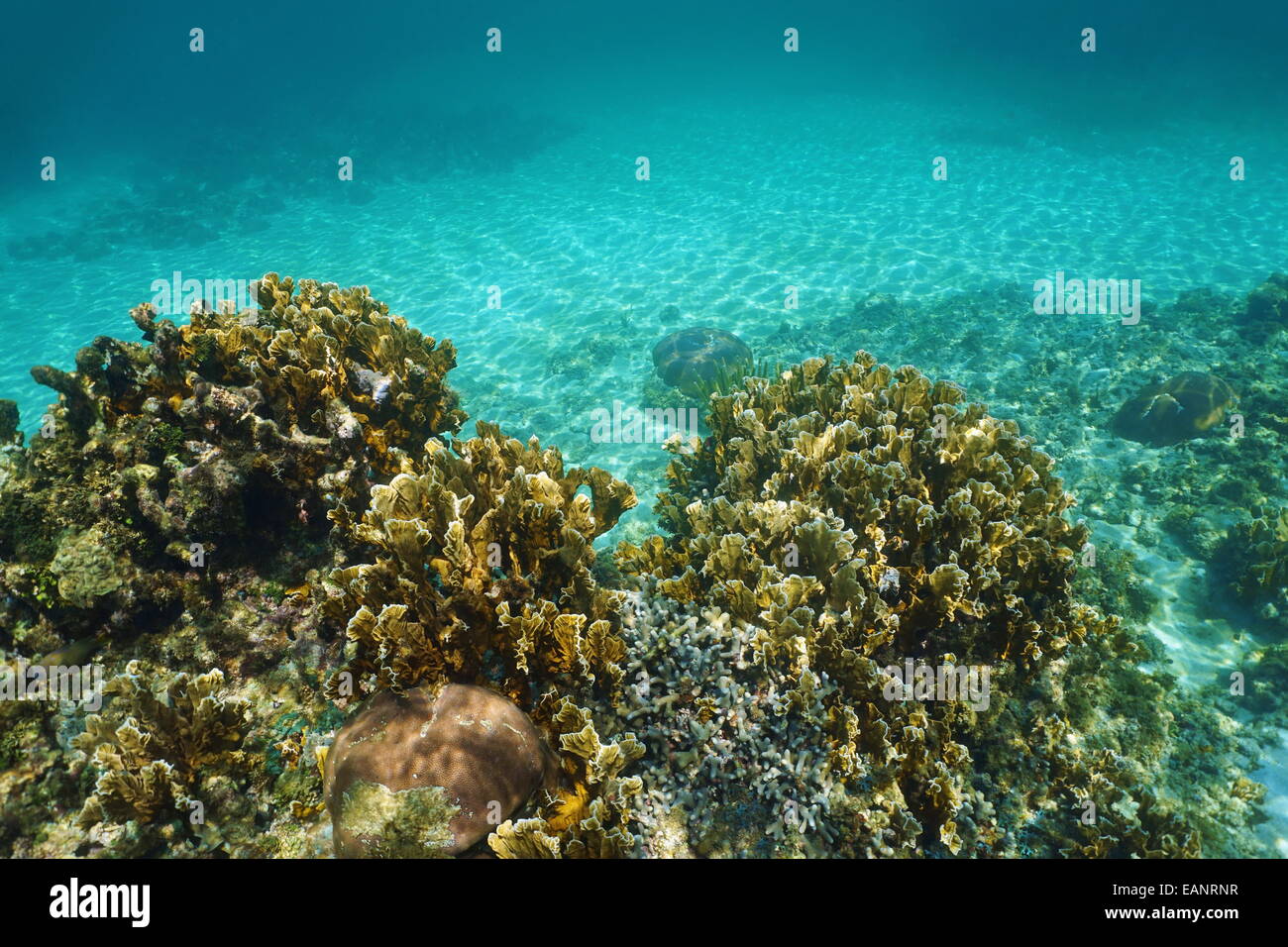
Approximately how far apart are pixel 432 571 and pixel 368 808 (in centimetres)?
209

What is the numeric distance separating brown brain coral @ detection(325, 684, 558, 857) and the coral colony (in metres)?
0.02

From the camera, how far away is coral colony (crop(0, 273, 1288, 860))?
3.92m

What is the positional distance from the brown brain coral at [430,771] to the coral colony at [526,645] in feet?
0.06

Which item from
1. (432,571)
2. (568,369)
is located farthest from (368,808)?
(568,369)

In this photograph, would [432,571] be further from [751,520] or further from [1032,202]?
[1032,202]

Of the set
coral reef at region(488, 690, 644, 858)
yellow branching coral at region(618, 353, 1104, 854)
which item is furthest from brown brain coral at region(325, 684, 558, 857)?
yellow branching coral at region(618, 353, 1104, 854)

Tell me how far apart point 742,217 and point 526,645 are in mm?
29087

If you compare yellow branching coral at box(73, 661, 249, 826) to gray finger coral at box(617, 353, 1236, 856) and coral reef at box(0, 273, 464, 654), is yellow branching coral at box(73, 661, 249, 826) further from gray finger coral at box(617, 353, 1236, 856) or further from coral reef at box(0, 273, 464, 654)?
gray finger coral at box(617, 353, 1236, 856)

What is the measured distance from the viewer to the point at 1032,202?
29422 millimetres

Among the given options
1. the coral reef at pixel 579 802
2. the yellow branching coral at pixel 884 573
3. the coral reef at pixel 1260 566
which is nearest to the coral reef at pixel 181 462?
the coral reef at pixel 579 802

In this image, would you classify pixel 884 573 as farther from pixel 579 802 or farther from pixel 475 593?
pixel 475 593

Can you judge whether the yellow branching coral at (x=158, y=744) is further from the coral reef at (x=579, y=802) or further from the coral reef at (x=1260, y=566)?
the coral reef at (x=1260, y=566)

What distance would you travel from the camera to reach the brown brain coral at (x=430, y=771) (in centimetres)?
351

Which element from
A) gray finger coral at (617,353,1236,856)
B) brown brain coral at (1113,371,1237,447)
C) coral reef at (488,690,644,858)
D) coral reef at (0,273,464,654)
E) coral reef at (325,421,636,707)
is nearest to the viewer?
coral reef at (488,690,644,858)
